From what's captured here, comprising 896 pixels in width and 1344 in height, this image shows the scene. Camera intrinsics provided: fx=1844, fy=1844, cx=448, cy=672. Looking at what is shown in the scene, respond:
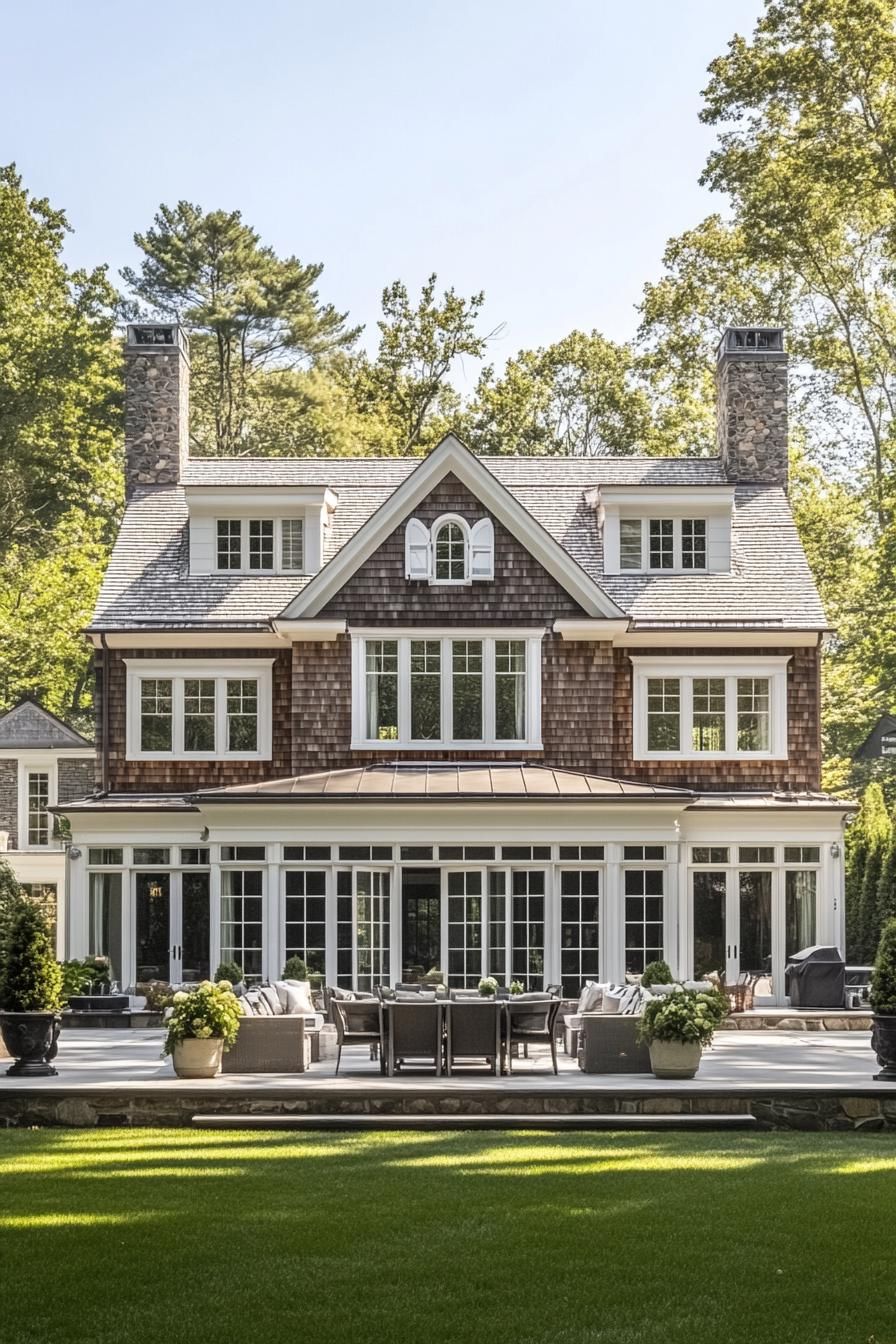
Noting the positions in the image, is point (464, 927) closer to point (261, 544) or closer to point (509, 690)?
point (509, 690)

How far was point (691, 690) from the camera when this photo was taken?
29969 millimetres

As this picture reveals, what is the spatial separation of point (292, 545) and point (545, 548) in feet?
15.8

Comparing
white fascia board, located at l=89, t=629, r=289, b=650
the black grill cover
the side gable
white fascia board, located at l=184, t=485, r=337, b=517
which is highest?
white fascia board, located at l=184, t=485, r=337, b=517

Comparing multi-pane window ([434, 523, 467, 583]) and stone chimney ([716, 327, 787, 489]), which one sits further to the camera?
stone chimney ([716, 327, 787, 489])

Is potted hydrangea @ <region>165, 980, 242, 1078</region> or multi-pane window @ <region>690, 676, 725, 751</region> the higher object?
multi-pane window @ <region>690, 676, 725, 751</region>

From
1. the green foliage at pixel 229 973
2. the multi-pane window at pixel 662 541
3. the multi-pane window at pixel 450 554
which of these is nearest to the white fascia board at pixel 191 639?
the multi-pane window at pixel 450 554

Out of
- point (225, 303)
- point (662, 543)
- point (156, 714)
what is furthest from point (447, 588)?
point (225, 303)

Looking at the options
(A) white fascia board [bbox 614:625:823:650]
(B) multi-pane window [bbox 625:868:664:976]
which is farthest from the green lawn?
(A) white fascia board [bbox 614:625:823:650]

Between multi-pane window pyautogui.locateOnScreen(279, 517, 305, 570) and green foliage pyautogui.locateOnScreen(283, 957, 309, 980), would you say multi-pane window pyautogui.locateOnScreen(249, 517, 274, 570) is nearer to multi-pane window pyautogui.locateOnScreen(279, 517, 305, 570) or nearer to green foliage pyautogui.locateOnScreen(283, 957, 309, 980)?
multi-pane window pyautogui.locateOnScreen(279, 517, 305, 570)

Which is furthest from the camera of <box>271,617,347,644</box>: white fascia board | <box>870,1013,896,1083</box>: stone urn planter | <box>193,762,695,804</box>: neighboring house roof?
<box>271,617,347,644</box>: white fascia board

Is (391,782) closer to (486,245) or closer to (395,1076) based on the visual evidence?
(395,1076)

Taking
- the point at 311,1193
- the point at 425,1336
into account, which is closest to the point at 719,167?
the point at 311,1193

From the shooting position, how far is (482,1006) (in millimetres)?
17297

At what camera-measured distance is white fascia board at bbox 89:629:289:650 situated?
29.8m
